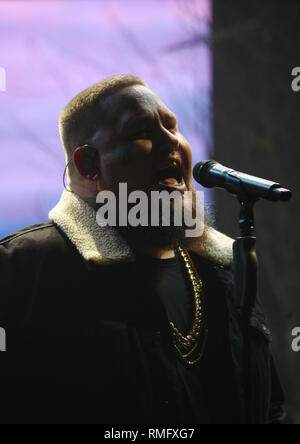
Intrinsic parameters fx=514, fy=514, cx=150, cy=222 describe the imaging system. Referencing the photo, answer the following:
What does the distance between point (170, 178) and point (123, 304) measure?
458 mm

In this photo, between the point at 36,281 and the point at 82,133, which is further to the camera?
the point at 82,133

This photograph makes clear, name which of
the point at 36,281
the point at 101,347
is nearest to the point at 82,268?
the point at 36,281

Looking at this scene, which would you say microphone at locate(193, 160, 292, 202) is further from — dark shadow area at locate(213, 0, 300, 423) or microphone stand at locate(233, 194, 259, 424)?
dark shadow area at locate(213, 0, 300, 423)

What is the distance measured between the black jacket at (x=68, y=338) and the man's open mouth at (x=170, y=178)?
302 millimetres

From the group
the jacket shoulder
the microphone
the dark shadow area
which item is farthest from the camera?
the dark shadow area

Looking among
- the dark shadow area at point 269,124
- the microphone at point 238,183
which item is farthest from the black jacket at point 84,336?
the dark shadow area at point 269,124

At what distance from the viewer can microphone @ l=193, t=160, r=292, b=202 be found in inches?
51.5

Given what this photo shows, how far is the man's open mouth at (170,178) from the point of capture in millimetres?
1738

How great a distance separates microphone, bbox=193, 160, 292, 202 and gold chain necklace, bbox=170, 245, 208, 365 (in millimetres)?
502

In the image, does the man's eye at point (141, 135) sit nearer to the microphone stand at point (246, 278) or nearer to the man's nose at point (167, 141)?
the man's nose at point (167, 141)

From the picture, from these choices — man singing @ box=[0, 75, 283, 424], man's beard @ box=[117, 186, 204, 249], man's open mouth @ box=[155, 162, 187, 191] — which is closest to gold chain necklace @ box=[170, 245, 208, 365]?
man singing @ box=[0, 75, 283, 424]

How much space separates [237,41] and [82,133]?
263cm

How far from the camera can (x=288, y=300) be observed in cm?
403
